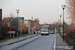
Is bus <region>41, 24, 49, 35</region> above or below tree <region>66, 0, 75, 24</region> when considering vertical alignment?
below

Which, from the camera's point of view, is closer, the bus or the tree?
the tree

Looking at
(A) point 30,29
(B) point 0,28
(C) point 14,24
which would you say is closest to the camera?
(B) point 0,28

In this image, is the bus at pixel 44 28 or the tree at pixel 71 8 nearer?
the tree at pixel 71 8

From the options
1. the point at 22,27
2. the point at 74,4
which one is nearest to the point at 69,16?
the point at 74,4

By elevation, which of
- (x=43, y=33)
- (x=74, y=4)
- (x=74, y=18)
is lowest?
(x=43, y=33)

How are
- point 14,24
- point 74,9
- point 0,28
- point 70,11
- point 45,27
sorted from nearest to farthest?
point 74,9
point 70,11
point 0,28
point 14,24
point 45,27

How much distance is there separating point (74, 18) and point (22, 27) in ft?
104

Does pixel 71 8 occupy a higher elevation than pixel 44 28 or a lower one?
higher

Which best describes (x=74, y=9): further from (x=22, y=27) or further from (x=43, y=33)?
(x=22, y=27)

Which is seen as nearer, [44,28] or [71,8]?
[71,8]

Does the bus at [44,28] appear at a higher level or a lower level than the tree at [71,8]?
lower

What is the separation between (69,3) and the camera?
1278 inches

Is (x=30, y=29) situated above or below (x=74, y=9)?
below

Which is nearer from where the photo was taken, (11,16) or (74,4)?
(74,4)
